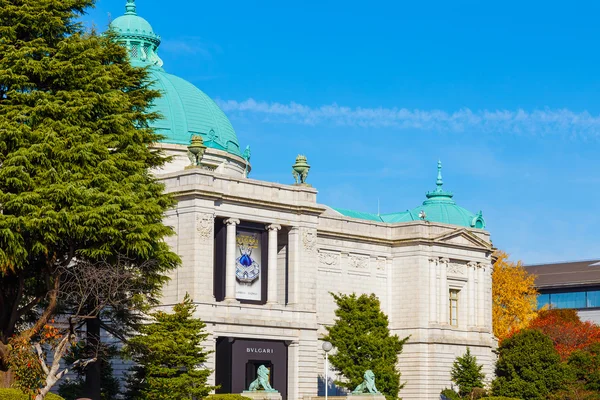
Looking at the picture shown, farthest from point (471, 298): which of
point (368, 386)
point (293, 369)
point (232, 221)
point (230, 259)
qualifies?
point (232, 221)

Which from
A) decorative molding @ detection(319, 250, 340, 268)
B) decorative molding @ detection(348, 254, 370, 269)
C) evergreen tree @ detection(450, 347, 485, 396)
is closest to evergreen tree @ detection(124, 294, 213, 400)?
decorative molding @ detection(319, 250, 340, 268)

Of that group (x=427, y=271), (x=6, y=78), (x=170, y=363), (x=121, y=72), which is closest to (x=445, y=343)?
(x=427, y=271)

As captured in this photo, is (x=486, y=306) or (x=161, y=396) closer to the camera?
(x=161, y=396)

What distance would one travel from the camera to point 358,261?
278 ft

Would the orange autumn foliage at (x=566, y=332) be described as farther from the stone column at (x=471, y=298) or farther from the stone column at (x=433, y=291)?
the stone column at (x=433, y=291)

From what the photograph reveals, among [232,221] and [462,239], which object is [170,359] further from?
[462,239]

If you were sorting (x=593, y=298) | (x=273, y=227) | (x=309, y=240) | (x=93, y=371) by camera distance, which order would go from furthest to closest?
(x=593, y=298)
(x=309, y=240)
(x=273, y=227)
(x=93, y=371)

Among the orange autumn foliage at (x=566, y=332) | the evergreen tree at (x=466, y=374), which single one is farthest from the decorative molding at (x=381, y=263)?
the orange autumn foliage at (x=566, y=332)

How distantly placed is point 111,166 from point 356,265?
120 ft

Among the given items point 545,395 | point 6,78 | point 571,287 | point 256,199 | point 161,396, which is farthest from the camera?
point 571,287

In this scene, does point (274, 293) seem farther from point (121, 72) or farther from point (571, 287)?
point (571, 287)

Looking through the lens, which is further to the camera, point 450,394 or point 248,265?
point 450,394

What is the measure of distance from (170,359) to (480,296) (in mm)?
33162

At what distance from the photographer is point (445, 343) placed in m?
85.7
